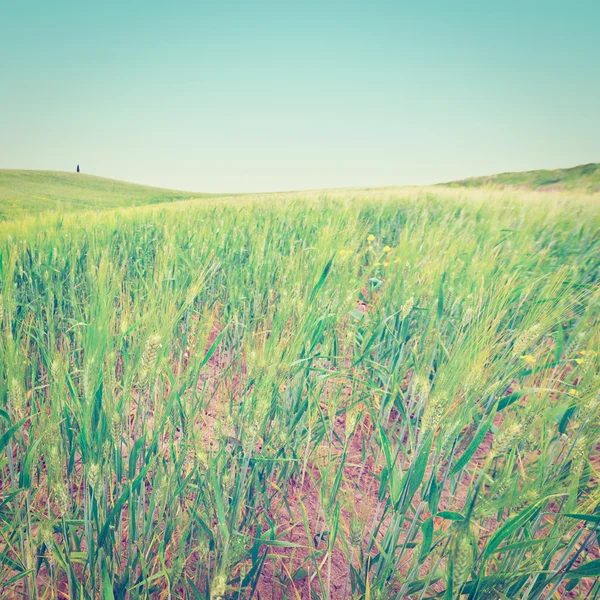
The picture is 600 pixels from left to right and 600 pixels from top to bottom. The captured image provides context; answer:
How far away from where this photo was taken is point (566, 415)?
83cm

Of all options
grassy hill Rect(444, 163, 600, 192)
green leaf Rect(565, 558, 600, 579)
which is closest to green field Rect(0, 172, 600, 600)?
green leaf Rect(565, 558, 600, 579)

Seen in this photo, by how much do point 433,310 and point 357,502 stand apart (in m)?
0.75

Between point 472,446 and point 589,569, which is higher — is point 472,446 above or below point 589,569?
above

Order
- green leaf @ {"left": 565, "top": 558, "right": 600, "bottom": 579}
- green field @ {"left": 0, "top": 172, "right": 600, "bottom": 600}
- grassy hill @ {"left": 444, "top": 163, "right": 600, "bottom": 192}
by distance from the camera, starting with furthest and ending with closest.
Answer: grassy hill @ {"left": 444, "top": 163, "right": 600, "bottom": 192}, green field @ {"left": 0, "top": 172, "right": 600, "bottom": 600}, green leaf @ {"left": 565, "top": 558, "right": 600, "bottom": 579}

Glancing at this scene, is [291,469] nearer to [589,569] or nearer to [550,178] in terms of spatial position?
[589,569]

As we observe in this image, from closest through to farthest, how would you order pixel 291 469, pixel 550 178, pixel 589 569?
pixel 589 569 → pixel 291 469 → pixel 550 178

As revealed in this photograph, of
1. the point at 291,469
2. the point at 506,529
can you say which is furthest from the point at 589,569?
the point at 291,469

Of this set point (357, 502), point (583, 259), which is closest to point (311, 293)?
point (357, 502)

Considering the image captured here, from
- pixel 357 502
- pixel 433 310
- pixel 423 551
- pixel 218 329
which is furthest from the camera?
pixel 218 329

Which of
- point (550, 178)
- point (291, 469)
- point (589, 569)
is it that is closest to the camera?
point (589, 569)

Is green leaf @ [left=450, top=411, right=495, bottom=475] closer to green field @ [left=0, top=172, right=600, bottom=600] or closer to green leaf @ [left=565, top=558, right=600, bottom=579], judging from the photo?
green field @ [left=0, top=172, right=600, bottom=600]

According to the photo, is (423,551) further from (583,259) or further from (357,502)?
(583,259)

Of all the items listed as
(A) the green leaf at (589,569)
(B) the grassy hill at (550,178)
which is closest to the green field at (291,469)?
(A) the green leaf at (589,569)

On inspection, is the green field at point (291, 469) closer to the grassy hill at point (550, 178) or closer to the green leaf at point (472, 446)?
the green leaf at point (472, 446)
